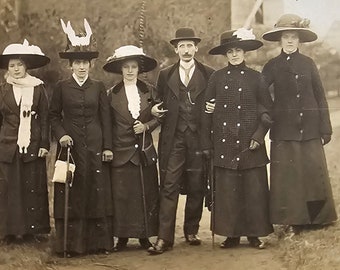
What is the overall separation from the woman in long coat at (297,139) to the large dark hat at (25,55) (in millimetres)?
913

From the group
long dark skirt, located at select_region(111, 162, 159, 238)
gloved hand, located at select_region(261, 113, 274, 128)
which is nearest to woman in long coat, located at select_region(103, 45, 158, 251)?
long dark skirt, located at select_region(111, 162, 159, 238)

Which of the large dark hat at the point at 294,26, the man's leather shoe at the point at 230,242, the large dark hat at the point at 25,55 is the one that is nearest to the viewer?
the large dark hat at the point at 294,26

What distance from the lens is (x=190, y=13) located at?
9.80 feet

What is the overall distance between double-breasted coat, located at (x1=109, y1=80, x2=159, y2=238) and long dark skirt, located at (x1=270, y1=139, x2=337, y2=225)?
531mm

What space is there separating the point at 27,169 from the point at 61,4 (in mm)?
728

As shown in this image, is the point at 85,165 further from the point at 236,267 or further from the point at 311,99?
Answer: the point at 311,99

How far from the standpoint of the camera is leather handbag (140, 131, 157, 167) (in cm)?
319

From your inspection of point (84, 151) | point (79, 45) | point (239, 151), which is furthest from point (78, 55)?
point (239, 151)

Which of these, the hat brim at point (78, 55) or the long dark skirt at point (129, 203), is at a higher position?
the hat brim at point (78, 55)

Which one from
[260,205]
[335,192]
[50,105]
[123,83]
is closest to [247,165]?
[260,205]

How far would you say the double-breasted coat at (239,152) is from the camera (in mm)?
3129

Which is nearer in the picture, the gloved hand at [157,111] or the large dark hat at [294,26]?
the large dark hat at [294,26]

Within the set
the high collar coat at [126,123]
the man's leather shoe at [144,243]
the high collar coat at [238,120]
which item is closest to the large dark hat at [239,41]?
the high collar coat at [238,120]

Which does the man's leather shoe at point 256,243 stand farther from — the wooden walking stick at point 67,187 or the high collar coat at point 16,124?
the high collar coat at point 16,124
